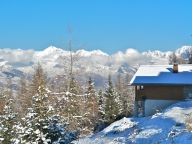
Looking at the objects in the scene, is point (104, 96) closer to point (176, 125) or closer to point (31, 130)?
point (176, 125)

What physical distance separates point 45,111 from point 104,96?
54.4 meters

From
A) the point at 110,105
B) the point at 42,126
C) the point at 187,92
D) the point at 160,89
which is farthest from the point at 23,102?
the point at 42,126

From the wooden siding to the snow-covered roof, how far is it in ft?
2.21

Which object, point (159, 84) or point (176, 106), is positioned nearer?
point (176, 106)

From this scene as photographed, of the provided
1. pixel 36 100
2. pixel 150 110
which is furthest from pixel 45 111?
pixel 150 110

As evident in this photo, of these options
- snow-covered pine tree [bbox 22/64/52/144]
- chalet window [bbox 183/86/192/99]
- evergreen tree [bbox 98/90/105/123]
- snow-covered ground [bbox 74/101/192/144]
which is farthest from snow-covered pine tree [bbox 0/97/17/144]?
evergreen tree [bbox 98/90/105/123]

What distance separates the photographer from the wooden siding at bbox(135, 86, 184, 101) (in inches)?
1994

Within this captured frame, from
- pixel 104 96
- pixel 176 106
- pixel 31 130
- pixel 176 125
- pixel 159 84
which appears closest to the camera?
pixel 31 130

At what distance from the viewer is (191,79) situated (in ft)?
166

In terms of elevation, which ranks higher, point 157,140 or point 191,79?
point 191,79

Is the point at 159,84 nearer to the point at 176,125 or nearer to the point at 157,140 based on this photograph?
the point at 176,125

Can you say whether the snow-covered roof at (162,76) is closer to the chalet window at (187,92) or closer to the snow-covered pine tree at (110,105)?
the chalet window at (187,92)

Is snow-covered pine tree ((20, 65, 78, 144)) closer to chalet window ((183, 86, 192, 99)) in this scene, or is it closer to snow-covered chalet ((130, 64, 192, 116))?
snow-covered chalet ((130, 64, 192, 116))

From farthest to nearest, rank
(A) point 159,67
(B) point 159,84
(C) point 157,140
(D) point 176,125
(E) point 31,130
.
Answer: (A) point 159,67 → (B) point 159,84 → (D) point 176,125 → (C) point 157,140 → (E) point 31,130
